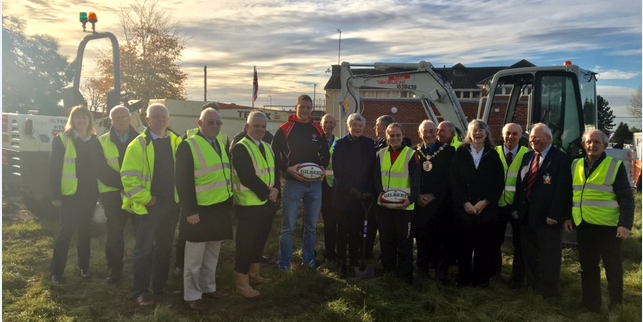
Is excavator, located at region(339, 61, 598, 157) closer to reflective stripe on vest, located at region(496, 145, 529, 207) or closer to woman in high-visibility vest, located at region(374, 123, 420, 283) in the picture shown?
reflective stripe on vest, located at region(496, 145, 529, 207)

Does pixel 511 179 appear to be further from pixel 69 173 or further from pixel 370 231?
pixel 69 173

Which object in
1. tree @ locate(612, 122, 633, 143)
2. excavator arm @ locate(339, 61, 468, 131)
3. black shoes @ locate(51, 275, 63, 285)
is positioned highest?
excavator arm @ locate(339, 61, 468, 131)

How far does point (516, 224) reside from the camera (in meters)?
5.42

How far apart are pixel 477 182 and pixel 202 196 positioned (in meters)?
2.91

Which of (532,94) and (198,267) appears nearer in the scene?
(198,267)

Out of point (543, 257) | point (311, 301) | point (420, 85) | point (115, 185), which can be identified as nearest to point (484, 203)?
point (543, 257)

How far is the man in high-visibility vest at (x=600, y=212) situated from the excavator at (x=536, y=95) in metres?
3.02

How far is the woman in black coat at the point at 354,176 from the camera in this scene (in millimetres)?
5574

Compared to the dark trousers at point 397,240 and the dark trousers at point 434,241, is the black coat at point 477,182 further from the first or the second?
the dark trousers at point 397,240

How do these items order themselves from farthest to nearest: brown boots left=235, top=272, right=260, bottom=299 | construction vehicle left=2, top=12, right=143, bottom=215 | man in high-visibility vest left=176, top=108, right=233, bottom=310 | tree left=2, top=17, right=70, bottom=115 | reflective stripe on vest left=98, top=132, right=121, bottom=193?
tree left=2, top=17, right=70, bottom=115 < construction vehicle left=2, top=12, right=143, bottom=215 < reflective stripe on vest left=98, top=132, right=121, bottom=193 < brown boots left=235, top=272, right=260, bottom=299 < man in high-visibility vest left=176, top=108, right=233, bottom=310

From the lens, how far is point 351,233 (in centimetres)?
574

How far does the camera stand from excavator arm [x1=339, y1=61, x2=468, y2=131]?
9344mm

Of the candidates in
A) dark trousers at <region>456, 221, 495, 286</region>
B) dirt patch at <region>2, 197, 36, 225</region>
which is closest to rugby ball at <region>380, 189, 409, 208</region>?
dark trousers at <region>456, 221, 495, 286</region>

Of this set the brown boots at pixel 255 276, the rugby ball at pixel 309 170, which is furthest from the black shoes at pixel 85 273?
the rugby ball at pixel 309 170
